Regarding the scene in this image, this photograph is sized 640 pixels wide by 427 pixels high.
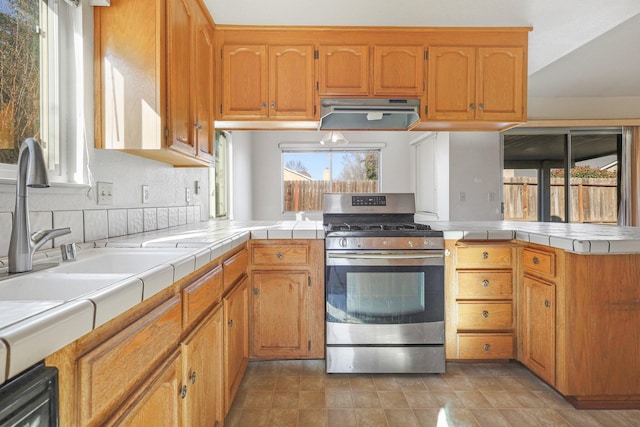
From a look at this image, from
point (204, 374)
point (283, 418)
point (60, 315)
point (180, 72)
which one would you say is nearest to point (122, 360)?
point (60, 315)

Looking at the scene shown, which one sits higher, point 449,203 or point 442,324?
point 449,203

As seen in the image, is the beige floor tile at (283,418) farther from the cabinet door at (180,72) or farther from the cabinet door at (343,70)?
the cabinet door at (343,70)

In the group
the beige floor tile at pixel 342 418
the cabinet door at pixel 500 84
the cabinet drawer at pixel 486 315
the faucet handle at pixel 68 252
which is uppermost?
the cabinet door at pixel 500 84

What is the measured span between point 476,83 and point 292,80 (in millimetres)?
1279

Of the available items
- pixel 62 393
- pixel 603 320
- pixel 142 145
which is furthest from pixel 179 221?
pixel 603 320

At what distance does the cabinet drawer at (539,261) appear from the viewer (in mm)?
1908

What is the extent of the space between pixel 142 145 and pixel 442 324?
189 cm

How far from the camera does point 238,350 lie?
76.6 inches

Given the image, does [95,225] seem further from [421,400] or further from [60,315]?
[421,400]

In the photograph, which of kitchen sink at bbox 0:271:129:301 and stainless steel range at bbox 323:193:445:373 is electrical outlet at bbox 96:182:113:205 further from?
stainless steel range at bbox 323:193:445:373

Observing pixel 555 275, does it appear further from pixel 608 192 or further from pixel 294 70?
pixel 608 192

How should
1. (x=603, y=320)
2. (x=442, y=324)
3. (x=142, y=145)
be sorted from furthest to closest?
(x=442, y=324) < (x=603, y=320) < (x=142, y=145)

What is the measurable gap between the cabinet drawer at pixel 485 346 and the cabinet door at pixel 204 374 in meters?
1.50

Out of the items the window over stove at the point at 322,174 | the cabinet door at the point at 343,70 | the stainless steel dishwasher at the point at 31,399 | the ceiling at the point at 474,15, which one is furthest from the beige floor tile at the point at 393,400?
the window over stove at the point at 322,174
